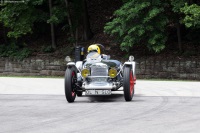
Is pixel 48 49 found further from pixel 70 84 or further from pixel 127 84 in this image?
pixel 127 84

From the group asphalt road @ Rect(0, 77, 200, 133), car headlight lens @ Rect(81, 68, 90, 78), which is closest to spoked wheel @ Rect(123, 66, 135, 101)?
asphalt road @ Rect(0, 77, 200, 133)

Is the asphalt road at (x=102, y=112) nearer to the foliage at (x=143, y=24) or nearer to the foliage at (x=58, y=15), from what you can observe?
the foliage at (x=143, y=24)

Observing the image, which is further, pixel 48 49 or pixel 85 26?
pixel 85 26

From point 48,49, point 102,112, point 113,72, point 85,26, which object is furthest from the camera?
point 85,26

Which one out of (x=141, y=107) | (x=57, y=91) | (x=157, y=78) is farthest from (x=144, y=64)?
(x=141, y=107)

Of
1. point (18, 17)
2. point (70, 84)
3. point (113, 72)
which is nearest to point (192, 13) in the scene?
point (113, 72)

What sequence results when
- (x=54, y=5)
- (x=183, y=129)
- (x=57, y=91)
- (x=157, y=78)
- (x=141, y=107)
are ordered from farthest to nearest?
(x=54, y=5)
(x=157, y=78)
(x=57, y=91)
(x=141, y=107)
(x=183, y=129)

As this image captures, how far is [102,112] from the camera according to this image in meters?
11.8

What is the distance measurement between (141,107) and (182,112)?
1.37 m

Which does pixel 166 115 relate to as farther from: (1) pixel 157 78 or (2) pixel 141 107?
(1) pixel 157 78

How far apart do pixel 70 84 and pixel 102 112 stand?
2191 mm

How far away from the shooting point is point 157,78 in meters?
27.2

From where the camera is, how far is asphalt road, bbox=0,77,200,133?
9430 millimetres

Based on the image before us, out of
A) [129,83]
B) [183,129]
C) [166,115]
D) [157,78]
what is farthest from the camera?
[157,78]
